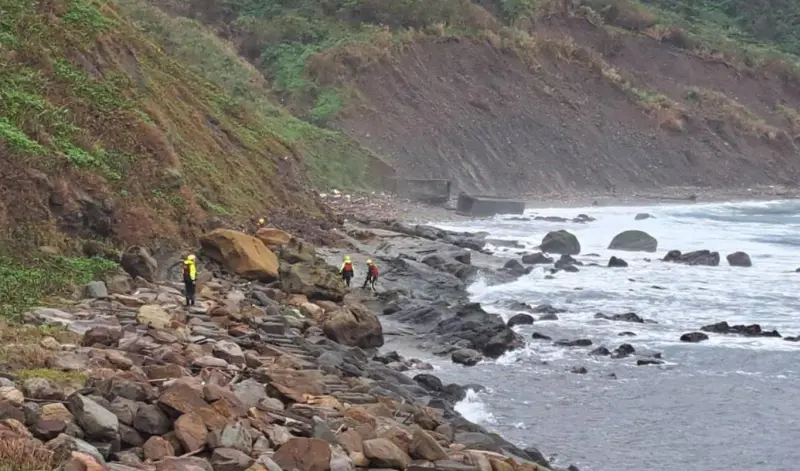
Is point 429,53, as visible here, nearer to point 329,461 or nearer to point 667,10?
point 667,10

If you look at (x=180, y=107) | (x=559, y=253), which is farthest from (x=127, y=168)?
(x=559, y=253)

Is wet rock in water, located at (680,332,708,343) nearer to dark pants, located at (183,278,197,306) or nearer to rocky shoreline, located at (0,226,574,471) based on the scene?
rocky shoreline, located at (0,226,574,471)

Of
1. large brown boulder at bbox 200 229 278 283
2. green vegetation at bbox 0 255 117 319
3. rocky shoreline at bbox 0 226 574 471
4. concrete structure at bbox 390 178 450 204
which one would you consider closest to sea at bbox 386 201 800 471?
rocky shoreline at bbox 0 226 574 471

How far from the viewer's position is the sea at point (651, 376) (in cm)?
1561

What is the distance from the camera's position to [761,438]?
636 inches

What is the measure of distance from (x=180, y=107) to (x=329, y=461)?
19.0 metres

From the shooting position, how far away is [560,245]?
35156 mm

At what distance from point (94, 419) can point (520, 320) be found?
49.7 ft

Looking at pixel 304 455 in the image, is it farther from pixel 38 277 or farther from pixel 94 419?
pixel 38 277

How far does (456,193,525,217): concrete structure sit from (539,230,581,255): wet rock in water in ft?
29.8

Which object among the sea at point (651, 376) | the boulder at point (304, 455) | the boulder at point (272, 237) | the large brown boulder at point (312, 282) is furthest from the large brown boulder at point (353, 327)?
the boulder at point (304, 455)

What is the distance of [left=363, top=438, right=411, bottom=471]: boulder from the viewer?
417 inches

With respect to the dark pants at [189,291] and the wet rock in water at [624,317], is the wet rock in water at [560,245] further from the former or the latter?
the dark pants at [189,291]

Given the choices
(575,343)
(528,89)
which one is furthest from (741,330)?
(528,89)
